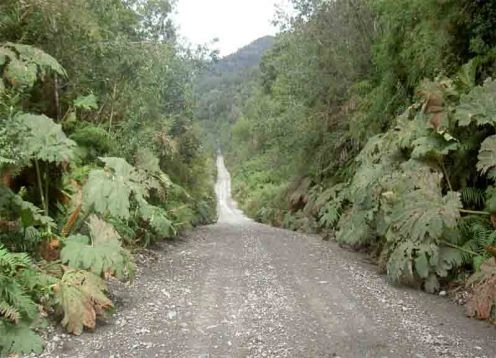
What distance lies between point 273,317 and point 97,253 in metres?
1.89

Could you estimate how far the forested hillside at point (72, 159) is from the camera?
4.88 metres

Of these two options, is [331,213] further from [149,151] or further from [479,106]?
[479,106]

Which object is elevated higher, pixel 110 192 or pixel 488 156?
pixel 488 156

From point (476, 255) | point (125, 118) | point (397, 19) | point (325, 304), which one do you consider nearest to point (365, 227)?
point (476, 255)

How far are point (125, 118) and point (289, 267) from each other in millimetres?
3963

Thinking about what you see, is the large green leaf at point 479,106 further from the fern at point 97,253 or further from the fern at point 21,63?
the fern at point 21,63

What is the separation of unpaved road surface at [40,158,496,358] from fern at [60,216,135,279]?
0.52 m

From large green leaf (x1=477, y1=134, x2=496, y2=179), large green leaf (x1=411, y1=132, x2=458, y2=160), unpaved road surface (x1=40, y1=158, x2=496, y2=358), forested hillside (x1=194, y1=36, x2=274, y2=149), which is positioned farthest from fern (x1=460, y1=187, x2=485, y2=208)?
forested hillside (x1=194, y1=36, x2=274, y2=149)

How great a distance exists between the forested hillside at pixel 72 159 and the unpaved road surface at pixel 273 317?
0.36 m

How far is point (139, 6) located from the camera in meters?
12.0

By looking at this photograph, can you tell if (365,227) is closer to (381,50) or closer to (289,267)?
(289,267)

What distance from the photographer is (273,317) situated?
213 inches

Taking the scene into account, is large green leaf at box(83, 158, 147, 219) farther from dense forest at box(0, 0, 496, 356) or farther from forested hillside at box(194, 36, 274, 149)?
forested hillside at box(194, 36, 274, 149)

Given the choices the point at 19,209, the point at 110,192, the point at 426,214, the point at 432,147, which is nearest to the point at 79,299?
the point at 19,209
